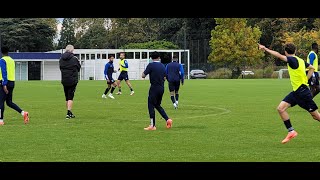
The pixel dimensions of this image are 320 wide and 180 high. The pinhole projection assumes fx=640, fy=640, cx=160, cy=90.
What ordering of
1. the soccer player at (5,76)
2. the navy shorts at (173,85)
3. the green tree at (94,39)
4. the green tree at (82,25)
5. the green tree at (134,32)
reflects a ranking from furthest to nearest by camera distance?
the green tree at (82,25), the green tree at (94,39), the green tree at (134,32), the navy shorts at (173,85), the soccer player at (5,76)

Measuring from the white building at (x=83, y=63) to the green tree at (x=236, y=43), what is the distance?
5.25 metres

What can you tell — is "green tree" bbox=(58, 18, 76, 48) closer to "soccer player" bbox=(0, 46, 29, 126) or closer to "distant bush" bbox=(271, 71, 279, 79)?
"distant bush" bbox=(271, 71, 279, 79)

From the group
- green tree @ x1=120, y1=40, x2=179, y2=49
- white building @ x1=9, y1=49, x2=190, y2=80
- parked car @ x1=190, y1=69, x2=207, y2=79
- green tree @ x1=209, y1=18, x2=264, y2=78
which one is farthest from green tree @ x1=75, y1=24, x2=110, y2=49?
green tree @ x1=209, y1=18, x2=264, y2=78

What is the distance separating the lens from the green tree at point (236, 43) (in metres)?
84.1

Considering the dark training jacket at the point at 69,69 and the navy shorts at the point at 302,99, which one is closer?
the navy shorts at the point at 302,99

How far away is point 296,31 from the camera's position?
90.9 m

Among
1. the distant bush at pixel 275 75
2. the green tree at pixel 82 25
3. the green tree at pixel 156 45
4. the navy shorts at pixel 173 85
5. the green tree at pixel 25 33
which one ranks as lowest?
the navy shorts at pixel 173 85

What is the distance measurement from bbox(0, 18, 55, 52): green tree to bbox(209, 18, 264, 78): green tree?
104ft

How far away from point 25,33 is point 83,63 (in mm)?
19351

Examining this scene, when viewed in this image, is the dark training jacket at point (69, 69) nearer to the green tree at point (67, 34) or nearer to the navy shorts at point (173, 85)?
the navy shorts at point (173, 85)

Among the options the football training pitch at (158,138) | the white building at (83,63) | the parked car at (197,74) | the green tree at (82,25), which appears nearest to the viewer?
the football training pitch at (158,138)

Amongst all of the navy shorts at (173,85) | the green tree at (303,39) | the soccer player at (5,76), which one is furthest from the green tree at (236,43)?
the soccer player at (5,76)

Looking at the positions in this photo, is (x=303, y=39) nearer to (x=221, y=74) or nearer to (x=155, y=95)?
(x=221, y=74)

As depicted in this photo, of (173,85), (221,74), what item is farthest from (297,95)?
(221,74)
